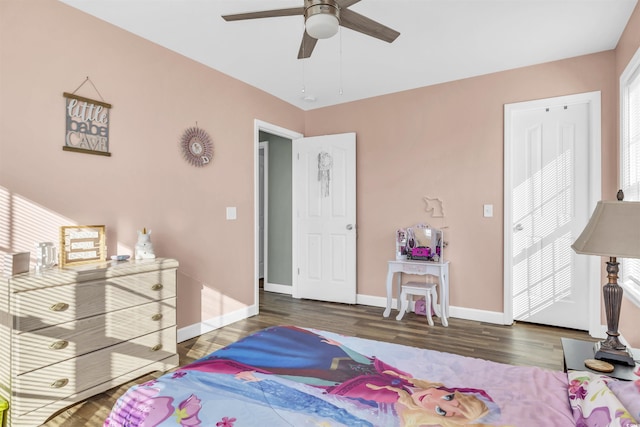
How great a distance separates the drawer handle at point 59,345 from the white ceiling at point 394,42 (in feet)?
7.57

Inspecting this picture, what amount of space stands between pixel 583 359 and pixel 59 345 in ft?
9.27

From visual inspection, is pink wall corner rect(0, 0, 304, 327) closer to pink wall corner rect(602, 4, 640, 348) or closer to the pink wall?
the pink wall

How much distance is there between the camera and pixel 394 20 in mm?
2818

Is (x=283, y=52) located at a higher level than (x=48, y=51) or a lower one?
higher

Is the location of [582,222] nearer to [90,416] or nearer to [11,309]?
[90,416]

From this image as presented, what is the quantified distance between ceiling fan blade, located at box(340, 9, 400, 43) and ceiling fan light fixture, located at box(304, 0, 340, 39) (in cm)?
11

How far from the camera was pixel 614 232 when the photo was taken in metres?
1.59

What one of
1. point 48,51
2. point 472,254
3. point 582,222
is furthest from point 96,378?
point 582,222

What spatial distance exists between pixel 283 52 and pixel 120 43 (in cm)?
135

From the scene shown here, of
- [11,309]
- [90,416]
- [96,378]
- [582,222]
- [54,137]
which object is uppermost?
[54,137]

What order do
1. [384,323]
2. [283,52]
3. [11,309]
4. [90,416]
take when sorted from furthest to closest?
[384,323]
[283,52]
[90,416]
[11,309]

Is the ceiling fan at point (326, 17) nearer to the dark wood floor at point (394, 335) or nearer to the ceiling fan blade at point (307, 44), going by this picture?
the ceiling fan blade at point (307, 44)

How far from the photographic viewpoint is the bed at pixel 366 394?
1.13 meters

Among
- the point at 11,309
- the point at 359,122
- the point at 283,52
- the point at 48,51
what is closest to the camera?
the point at 11,309
